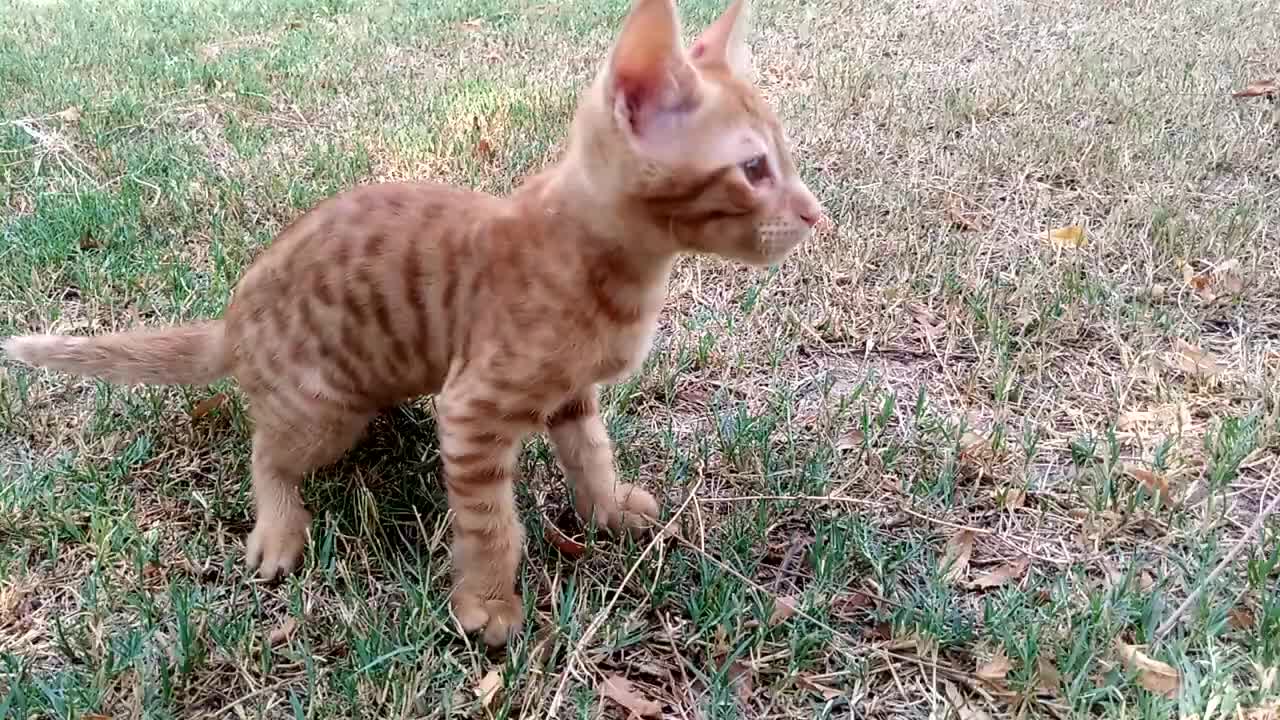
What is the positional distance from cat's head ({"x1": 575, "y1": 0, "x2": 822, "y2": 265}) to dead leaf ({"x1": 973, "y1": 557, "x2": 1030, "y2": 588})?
2.64 ft

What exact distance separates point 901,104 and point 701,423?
2666 millimetres

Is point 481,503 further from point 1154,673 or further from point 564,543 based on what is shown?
point 1154,673

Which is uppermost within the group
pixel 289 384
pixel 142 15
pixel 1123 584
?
pixel 289 384

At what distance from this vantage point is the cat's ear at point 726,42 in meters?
1.72

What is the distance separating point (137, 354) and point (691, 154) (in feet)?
4.31

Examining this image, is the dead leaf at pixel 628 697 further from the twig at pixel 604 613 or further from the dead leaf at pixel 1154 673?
the dead leaf at pixel 1154 673

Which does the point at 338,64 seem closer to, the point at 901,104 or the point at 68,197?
the point at 68,197

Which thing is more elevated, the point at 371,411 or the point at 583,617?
the point at 371,411

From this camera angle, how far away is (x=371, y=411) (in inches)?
79.0

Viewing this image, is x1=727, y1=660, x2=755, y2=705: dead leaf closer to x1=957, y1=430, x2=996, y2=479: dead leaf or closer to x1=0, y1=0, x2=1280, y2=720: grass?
x1=0, y1=0, x2=1280, y2=720: grass

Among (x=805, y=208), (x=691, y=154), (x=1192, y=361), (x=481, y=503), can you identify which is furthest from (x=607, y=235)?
(x=1192, y=361)

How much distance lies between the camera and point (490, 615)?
1717mm

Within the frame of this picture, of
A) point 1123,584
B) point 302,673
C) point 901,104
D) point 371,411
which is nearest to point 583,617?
point 302,673

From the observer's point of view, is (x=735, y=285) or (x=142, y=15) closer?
(x=735, y=285)
